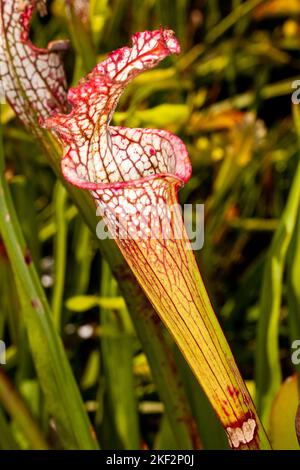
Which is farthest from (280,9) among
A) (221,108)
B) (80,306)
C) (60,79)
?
(60,79)

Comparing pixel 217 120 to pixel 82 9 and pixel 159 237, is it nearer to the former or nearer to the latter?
pixel 82 9

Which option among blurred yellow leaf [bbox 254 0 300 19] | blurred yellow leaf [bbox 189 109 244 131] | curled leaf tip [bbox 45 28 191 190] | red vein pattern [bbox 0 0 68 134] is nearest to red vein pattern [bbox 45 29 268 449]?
curled leaf tip [bbox 45 28 191 190]

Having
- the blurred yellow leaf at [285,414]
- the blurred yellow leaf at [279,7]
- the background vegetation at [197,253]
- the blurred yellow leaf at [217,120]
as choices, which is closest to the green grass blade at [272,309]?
the background vegetation at [197,253]

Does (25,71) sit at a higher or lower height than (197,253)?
higher

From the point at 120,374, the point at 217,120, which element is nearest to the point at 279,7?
the point at 217,120

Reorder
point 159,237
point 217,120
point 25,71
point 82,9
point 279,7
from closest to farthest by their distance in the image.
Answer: point 159,237, point 25,71, point 82,9, point 217,120, point 279,7
